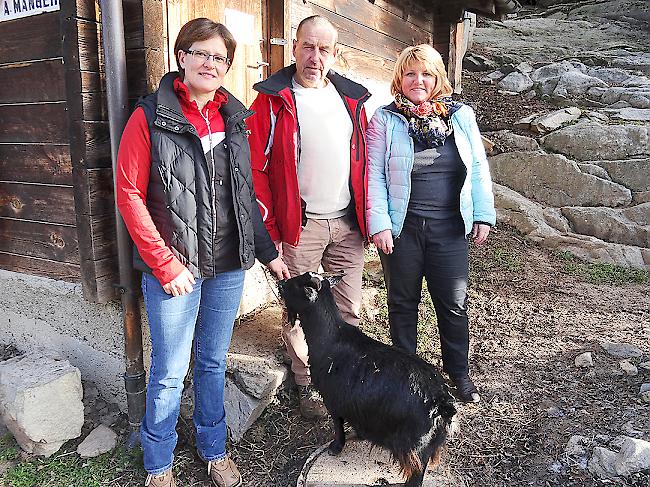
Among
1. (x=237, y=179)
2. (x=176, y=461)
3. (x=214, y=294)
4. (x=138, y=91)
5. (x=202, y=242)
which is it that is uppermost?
(x=138, y=91)

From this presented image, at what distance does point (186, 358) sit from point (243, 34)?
8.28ft

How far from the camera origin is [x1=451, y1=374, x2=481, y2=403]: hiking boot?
11.4 feet

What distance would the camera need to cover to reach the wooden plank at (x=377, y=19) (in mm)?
5184

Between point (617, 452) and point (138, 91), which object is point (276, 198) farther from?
point (617, 452)

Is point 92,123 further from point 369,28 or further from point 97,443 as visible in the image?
point 369,28

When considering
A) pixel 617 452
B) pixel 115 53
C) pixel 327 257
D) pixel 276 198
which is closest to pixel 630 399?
pixel 617 452

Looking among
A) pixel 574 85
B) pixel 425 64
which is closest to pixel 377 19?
pixel 425 64

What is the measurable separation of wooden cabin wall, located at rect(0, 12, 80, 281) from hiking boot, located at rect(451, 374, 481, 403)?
99.4 inches

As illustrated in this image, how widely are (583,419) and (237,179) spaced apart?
260cm

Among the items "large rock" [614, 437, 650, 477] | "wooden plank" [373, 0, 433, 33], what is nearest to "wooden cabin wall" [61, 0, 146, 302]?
"large rock" [614, 437, 650, 477]

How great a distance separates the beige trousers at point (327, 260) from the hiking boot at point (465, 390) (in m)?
0.81

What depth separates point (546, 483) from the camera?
280cm

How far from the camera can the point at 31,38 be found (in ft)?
10.2

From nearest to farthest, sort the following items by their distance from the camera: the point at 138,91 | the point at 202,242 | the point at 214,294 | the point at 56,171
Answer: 1. the point at 202,242
2. the point at 214,294
3. the point at 138,91
4. the point at 56,171
